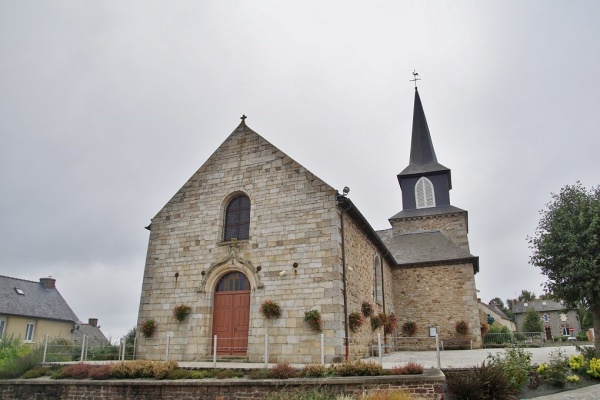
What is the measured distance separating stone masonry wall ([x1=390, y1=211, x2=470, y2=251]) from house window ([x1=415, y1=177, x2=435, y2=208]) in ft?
4.61

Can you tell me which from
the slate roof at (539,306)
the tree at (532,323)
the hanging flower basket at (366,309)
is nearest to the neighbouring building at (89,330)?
the hanging flower basket at (366,309)

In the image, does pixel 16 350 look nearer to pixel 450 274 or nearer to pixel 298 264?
pixel 298 264

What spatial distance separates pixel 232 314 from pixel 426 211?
18684mm

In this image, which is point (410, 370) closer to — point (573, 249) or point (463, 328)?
point (573, 249)

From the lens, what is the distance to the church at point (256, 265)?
1238 centimetres

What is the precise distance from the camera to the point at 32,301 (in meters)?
30.6

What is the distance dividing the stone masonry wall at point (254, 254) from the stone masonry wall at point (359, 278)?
4.02 ft

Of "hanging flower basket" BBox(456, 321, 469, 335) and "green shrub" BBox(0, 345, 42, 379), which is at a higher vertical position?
"hanging flower basket" BBox(456, 321, 469, 335)

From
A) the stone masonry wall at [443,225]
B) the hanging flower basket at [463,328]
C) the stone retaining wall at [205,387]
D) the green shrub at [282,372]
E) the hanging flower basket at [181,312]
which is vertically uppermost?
the stone masonry wall at [443,225]

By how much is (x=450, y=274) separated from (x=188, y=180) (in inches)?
572

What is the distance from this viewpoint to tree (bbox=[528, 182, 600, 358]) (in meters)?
11.6

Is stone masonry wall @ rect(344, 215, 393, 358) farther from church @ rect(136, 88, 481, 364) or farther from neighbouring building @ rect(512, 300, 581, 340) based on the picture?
neighbouring building @ rect(512, 300, 581, 340)

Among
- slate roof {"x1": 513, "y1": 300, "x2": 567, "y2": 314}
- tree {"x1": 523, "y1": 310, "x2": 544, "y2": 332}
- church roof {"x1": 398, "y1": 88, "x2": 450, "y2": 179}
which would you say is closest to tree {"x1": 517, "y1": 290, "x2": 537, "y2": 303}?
slate roof {"x1": 513, "y1": 300, "x2": 567, "y2": 314}

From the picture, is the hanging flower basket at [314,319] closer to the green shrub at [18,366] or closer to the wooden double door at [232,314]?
the wooden double door at [232,314]
